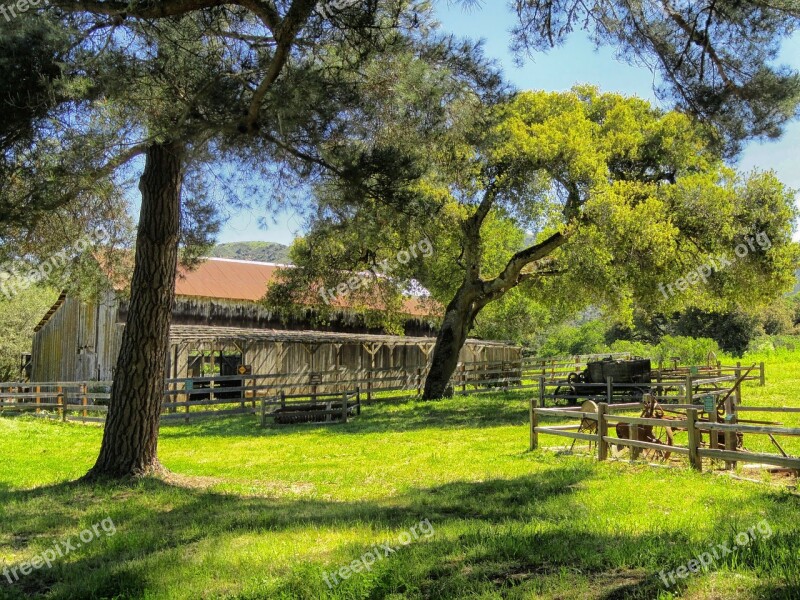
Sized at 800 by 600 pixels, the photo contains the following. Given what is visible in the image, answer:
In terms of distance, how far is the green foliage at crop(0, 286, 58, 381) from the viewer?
133 feet

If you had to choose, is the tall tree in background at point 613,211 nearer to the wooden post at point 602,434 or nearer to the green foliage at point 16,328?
the wooden post at point 602,434

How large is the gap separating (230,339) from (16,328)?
25498mm

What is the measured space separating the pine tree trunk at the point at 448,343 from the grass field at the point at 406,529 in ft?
36.9

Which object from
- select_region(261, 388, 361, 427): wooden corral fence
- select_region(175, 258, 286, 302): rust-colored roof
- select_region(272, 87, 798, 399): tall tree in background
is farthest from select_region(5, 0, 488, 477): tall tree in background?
select_region(175, 258, 286, 302): rust-colored roof

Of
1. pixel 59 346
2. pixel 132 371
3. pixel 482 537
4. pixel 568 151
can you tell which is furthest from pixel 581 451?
pixel 59 346

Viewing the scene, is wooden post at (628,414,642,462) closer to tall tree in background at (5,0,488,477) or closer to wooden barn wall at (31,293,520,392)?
tall tree in background at (5,0,488,477)

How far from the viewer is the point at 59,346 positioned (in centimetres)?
3038

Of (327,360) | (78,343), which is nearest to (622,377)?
(327,360)

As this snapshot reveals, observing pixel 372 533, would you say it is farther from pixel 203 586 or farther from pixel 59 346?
pixel 59 346

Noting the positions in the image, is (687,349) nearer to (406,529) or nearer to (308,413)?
(308,413)

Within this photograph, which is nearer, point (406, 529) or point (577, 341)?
point (406, 529)

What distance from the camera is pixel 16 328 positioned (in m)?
41.8

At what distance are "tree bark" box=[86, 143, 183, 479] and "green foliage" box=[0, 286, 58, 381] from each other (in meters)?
35.3

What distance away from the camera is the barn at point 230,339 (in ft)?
84.8
